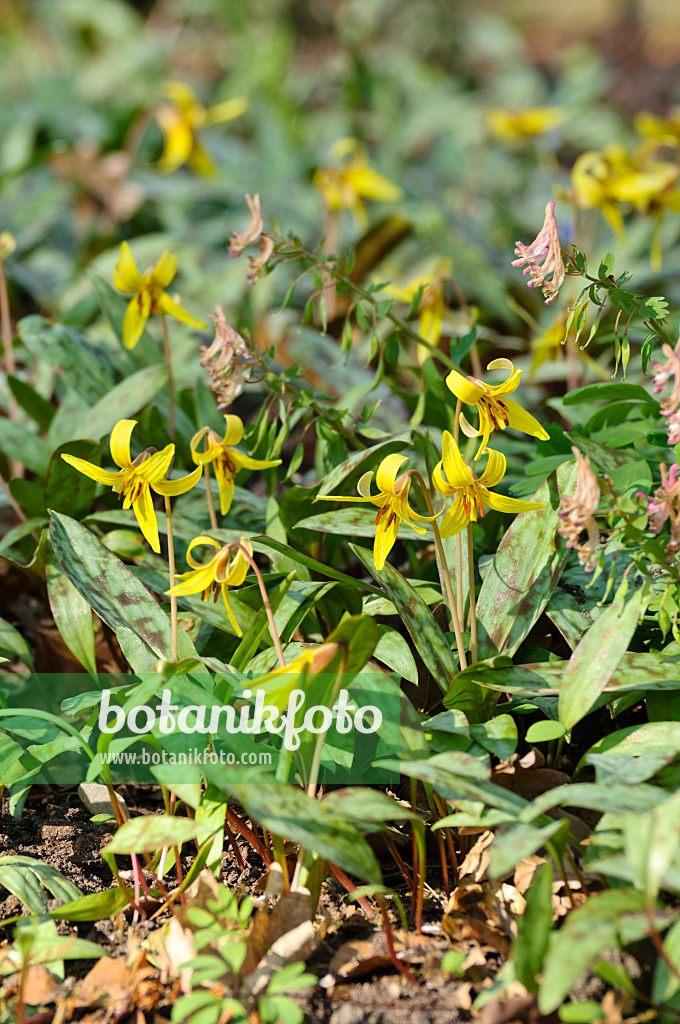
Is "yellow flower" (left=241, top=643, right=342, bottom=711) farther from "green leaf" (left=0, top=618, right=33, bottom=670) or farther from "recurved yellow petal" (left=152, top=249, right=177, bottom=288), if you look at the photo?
"recurved yellow petal" (left=152, top=249, right=177, bottom=288)

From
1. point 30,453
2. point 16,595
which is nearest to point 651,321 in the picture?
point 30,453

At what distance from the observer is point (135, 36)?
23.0ft

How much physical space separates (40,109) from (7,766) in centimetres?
463

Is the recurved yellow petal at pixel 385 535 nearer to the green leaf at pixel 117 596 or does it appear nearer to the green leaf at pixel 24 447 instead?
the green leaf at pixel 117 596

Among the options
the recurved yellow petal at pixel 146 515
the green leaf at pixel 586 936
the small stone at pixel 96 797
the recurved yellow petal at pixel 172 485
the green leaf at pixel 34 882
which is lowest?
the small stone at pixel 96 797

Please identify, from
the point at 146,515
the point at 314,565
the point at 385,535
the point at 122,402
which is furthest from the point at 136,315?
the point at 385,535

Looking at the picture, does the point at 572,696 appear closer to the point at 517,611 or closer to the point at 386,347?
the point at 517,611

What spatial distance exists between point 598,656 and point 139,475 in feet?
A: 2.57

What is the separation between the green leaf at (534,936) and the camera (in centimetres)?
101

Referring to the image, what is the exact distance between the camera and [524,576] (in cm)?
149

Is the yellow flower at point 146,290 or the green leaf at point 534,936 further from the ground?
the yellow flower at point 146,290

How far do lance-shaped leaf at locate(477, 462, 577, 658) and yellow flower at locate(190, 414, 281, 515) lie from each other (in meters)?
0.46

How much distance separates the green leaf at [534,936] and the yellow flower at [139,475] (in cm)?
78

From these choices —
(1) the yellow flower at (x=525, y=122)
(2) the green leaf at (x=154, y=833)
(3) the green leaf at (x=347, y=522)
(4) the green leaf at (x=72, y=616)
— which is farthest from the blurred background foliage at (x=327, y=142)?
(2) the green leaf at (x=154, y=833)
